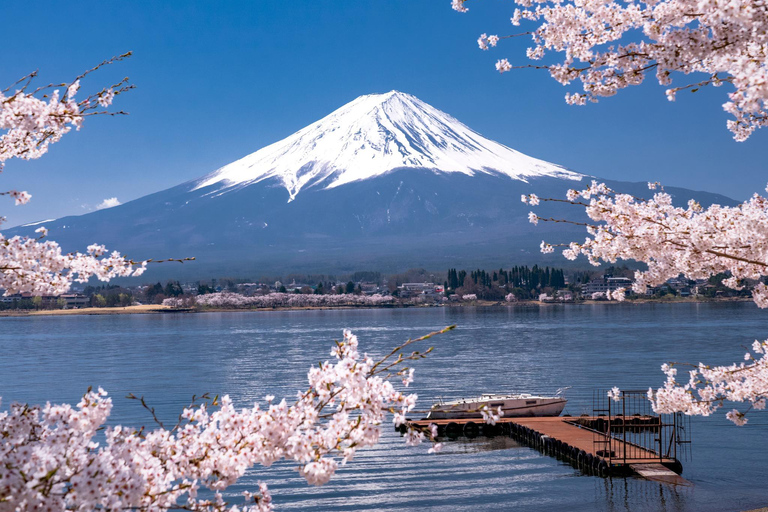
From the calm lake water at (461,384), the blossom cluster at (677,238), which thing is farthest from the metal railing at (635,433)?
the blossom cluster at (677,238)

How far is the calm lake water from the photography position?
754 inches

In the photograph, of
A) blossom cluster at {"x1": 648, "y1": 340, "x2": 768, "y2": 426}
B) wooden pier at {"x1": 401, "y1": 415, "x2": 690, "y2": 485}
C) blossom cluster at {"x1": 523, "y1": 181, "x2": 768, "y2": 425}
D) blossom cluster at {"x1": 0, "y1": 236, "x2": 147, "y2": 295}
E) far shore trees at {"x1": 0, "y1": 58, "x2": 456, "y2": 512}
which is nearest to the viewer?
far shore trees at {"x1": 0, "y1": 58, "x2": 456, "y2": 512}

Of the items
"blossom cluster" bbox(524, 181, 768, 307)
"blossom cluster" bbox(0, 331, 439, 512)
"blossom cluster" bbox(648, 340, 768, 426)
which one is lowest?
"blossom cluster" bbox(648, 340, 768, 426)

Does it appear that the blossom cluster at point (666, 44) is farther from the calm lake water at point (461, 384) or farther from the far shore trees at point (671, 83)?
the calm lake water at point (461, 384)

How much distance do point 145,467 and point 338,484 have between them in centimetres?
1772

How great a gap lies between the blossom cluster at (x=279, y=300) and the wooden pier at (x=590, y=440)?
6199 inches

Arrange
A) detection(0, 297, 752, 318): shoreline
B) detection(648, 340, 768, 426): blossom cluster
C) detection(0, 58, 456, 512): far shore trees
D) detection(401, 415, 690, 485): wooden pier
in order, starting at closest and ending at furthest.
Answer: detection(0, 58, 456, 512): far shore trees, detection(648, 340, 768, 426): blossom cluster, detection(401, 415, 690, 485): wooden pier, detection(0, 297, 752, 318): shoreline

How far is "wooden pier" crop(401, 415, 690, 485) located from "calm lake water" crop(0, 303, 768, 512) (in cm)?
46

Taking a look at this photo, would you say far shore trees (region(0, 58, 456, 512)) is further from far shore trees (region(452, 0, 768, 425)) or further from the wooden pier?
the wooden pier

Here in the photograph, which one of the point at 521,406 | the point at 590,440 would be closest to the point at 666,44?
the point at 590,440

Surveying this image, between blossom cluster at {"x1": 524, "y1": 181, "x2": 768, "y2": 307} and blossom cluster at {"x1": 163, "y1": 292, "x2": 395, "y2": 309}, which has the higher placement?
blossom cluster at {"x1": 524, "y1": 181, "x2": 768, "y2": 307}

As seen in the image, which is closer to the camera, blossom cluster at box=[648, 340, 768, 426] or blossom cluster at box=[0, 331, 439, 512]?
blossom cluster at box=[0, 331, 439, 512]

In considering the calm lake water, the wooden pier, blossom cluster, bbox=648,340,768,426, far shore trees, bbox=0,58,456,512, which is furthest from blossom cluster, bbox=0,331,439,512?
the calm lake water

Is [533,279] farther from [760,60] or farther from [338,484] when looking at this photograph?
[760,60]
